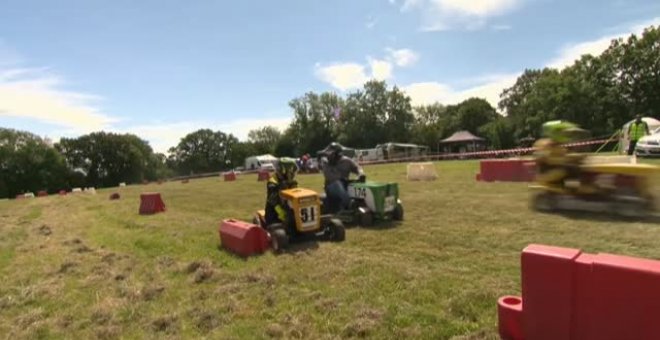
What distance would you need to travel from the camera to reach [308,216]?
8000 mm

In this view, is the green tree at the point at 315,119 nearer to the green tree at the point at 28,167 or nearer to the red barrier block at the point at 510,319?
the green tree at the point at 28,167

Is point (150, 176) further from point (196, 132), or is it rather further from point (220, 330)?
point (220, 330)

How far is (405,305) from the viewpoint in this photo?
187 inches

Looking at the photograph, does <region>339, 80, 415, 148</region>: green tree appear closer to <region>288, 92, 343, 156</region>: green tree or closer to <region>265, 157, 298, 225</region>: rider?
<region>288, 92, 343, 156</region>: green tree

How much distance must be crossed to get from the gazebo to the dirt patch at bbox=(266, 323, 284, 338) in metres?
72.5

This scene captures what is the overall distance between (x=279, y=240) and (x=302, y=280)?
164cm

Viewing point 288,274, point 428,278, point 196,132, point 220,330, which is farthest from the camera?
point 196,132

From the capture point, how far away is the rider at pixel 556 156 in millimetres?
8836

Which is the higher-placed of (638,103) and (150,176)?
(638,103)

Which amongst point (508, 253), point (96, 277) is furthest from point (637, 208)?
point (96, 277)

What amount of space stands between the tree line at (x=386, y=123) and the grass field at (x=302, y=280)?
51.5 m

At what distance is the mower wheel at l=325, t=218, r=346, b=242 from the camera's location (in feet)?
26.6

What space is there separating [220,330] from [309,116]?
82.9 m

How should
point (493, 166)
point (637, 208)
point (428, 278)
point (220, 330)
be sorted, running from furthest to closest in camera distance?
1. point (493, 166)
2. point (637, 208)
3. point (428, 278)
4. point (220, 330)
